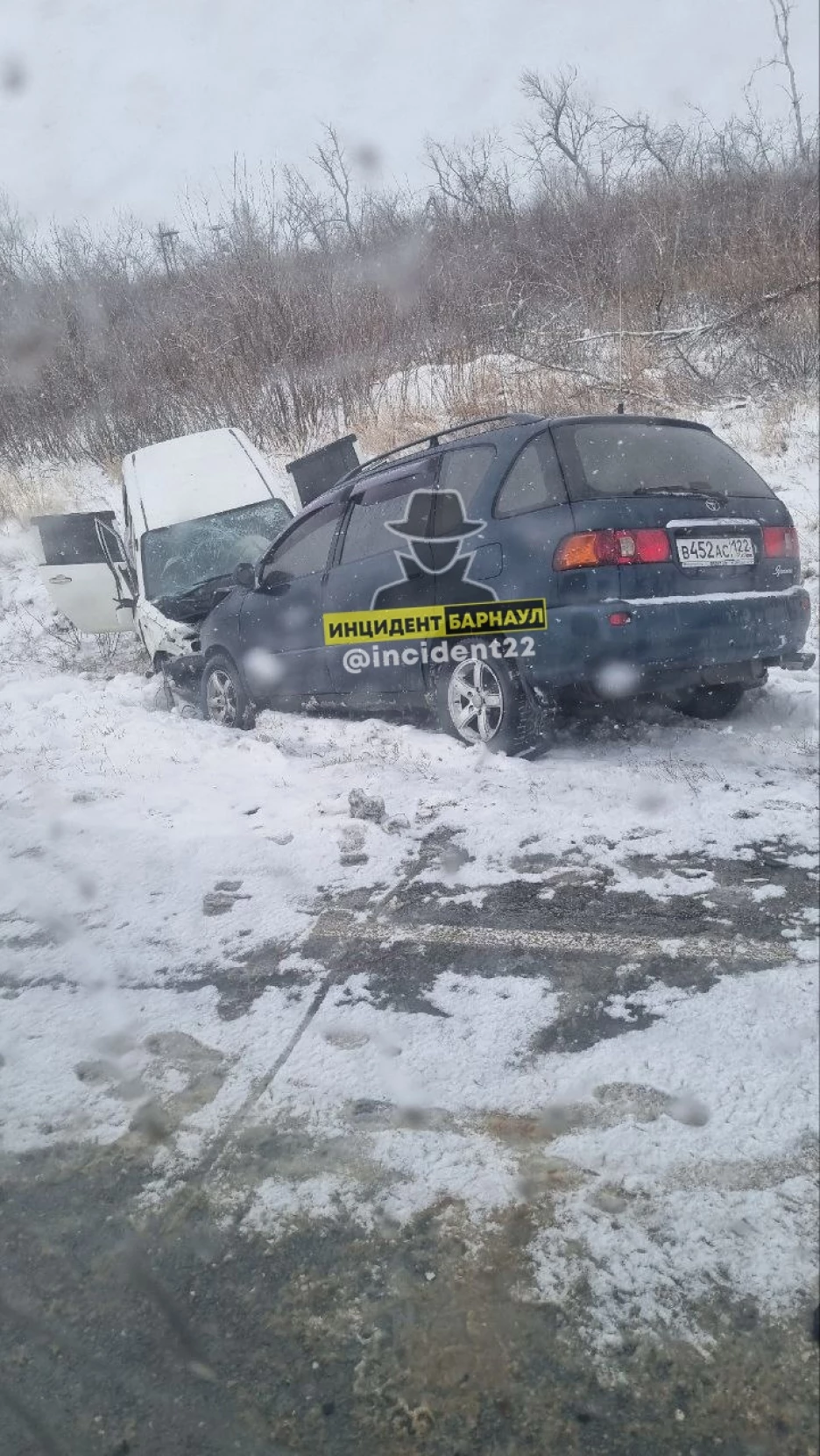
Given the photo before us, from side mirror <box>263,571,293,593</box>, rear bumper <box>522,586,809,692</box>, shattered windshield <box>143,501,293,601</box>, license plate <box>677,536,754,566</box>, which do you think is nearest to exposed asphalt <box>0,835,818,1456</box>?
rear bumper <box>522,586,809,692</box>

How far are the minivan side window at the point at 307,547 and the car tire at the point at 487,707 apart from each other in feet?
4.37

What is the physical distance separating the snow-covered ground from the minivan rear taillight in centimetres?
91

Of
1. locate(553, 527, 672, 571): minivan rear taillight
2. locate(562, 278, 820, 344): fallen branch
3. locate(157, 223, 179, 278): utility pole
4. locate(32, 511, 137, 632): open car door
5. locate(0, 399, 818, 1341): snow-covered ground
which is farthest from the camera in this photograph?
locate(562, 278, 820, 344): fallen branch

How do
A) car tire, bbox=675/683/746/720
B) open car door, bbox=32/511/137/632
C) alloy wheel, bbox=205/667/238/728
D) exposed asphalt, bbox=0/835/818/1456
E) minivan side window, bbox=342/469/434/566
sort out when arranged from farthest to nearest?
open car door, bbox=32/511/137/632
alloy wheel, bbox=205/667/238/728
minivan side window, bbox=342/469/434/566
car tire, bbox=675/683/746/720
exposed asphalt, bbox=0/835/818/1456

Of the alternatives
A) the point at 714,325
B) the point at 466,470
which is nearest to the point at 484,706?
the point at 466,470

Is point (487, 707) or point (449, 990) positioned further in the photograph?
point (487, 707)

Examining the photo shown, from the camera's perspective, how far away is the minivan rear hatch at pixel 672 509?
4.20m

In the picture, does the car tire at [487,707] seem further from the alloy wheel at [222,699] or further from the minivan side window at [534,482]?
the alloy wheel at [222,699]

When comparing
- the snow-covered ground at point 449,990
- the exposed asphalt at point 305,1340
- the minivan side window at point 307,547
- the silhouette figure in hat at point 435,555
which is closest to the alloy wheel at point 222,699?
the minivan side window at point 307,547

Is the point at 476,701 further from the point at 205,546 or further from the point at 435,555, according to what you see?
the point at 205,546

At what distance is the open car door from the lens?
8750 mm

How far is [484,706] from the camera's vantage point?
470 cm

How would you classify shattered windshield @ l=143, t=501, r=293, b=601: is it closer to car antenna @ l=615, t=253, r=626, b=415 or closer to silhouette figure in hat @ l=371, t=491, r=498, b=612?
silhouette figure in hat @ l=371, t=491, r=498, b=612

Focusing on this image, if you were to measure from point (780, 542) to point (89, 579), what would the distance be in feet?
20.6
